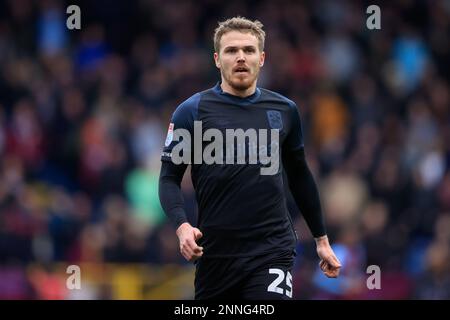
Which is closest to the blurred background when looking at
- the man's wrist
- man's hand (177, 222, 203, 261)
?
the man's wrist

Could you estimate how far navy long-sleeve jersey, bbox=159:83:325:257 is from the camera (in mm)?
7902

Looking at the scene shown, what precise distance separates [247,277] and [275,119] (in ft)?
3.23

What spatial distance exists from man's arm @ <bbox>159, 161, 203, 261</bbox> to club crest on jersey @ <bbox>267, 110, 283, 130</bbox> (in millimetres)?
596

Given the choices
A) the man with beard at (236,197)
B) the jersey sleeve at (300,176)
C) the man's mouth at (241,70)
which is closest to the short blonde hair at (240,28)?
the man with beard at (236,197)

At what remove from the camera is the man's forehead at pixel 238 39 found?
26.2 feet

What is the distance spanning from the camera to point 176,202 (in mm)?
7840

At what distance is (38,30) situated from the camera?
17.6m

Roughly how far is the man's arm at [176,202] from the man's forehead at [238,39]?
79 cm

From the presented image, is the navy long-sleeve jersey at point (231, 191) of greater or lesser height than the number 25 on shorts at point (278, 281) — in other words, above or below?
above

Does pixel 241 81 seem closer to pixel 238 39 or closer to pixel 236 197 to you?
pixel 238 39

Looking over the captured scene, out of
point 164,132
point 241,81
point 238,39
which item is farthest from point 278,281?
point 164,132

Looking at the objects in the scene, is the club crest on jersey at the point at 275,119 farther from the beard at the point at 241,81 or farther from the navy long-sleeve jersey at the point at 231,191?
the beard at the point at 241,81

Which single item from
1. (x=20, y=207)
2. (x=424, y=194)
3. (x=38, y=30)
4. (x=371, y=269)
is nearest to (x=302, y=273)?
(x=371, y=269)
